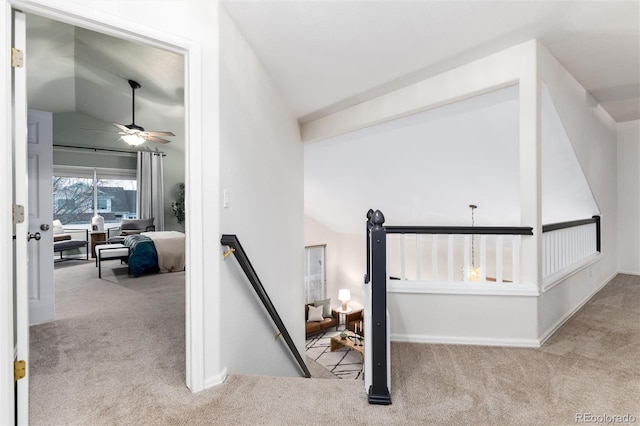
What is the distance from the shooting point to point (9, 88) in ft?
4.47

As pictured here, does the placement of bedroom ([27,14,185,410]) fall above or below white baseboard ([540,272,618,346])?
above

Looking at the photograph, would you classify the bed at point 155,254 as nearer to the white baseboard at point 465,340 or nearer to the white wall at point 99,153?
the white wall at point 99,153

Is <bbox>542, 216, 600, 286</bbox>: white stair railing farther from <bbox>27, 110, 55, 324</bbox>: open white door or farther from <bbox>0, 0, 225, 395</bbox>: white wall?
<bbox>27, 110, 55, 324</bbox>: open white door

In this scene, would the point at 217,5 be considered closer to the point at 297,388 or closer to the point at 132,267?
the point at 297,388

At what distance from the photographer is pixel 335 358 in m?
6.93

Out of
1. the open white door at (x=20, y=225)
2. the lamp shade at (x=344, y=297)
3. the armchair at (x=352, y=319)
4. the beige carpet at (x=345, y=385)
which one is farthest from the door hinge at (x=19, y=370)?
the lamp shade at (x=344, y=297)

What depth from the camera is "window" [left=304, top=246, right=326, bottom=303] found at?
9664 mm

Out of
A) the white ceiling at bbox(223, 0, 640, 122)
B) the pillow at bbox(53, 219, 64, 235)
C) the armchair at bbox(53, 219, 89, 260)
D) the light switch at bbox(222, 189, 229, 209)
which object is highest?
the white ceiling at bbox(223, 0, 640, 122)

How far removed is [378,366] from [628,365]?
1.77 m

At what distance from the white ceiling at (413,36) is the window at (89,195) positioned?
6.02 metres

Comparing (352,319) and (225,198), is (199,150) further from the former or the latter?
(352,319)

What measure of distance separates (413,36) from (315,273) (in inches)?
320

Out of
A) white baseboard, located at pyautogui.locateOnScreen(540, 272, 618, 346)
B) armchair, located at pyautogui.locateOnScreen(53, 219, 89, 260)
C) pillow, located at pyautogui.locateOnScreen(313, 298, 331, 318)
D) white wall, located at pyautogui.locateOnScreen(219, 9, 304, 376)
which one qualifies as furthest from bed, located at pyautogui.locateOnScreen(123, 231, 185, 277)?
white baseboard, located at pyautogui.locateOnScreen(540, 272, 618, 346)

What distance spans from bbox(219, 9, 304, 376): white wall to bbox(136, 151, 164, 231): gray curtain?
491cm
